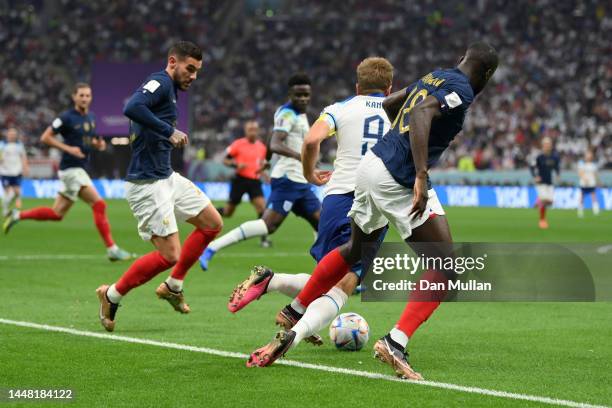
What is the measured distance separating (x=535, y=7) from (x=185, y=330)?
42.9 metres

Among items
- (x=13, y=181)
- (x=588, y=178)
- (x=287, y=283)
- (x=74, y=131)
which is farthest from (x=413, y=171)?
(x=588, y=178)

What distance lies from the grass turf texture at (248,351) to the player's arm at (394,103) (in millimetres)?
1694

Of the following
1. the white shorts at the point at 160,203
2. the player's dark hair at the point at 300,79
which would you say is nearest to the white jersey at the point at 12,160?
the player's dark hair at the point at 300,79

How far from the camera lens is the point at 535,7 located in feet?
164

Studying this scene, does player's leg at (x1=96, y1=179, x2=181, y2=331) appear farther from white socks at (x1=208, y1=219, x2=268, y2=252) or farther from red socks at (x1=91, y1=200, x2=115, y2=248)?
red socks at (x1=91, y1=200, x2=115, y2=248)

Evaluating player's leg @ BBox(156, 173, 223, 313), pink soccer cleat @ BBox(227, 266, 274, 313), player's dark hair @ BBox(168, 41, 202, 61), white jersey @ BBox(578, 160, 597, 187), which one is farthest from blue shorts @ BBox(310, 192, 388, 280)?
white jersey @ BBox(578, 160, 597, 187)

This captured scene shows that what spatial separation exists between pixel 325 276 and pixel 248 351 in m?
0.84

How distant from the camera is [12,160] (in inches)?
1169

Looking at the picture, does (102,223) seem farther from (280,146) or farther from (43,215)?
(280,146)

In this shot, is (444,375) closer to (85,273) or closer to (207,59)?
(85,273)

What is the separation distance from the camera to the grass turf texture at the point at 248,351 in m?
6.68

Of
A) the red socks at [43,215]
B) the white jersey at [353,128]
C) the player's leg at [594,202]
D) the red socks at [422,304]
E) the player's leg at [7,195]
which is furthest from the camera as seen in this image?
the player's leg at [594,202]

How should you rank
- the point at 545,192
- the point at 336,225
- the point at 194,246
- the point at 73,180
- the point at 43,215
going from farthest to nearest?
the point at 545,192 → the point at 43,215 → the point at 73,180 → the point at 194,246 → the point at 336,225

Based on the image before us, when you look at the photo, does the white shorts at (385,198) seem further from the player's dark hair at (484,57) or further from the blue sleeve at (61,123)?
the blue sleeve at (61,123)
